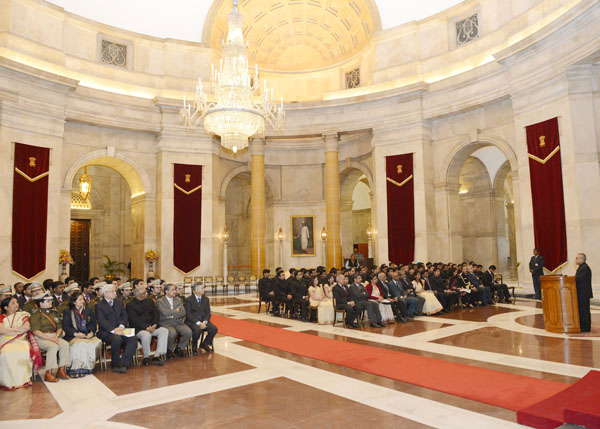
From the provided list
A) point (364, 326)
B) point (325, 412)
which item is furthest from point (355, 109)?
point (325, 412)

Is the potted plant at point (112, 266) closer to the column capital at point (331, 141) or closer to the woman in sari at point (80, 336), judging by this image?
the column capital at point (331, 141)

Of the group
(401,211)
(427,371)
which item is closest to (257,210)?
(401,211)

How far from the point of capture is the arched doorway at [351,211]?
76.2ft

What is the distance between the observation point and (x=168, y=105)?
18250 mm

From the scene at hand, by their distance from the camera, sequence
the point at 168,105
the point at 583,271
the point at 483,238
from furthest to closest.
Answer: the point at 483,238, the point at 168,105, the point at 583,271

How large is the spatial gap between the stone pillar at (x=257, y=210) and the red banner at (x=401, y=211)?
5.64 meters

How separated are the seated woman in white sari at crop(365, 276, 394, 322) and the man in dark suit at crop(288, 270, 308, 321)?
1597mm

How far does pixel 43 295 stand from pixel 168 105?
12782mm

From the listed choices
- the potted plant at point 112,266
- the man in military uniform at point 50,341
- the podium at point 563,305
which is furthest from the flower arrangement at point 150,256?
the podium at point 563,305

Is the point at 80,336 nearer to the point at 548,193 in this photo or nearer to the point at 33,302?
the point at 33,302

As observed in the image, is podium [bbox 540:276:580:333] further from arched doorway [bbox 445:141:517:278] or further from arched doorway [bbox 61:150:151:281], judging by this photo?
arched doorway [bbox 61:150:151:281]

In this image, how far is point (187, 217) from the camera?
61.1ft

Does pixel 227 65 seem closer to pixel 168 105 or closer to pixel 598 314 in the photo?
pixel 168 105

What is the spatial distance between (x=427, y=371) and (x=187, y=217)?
1411 cm
